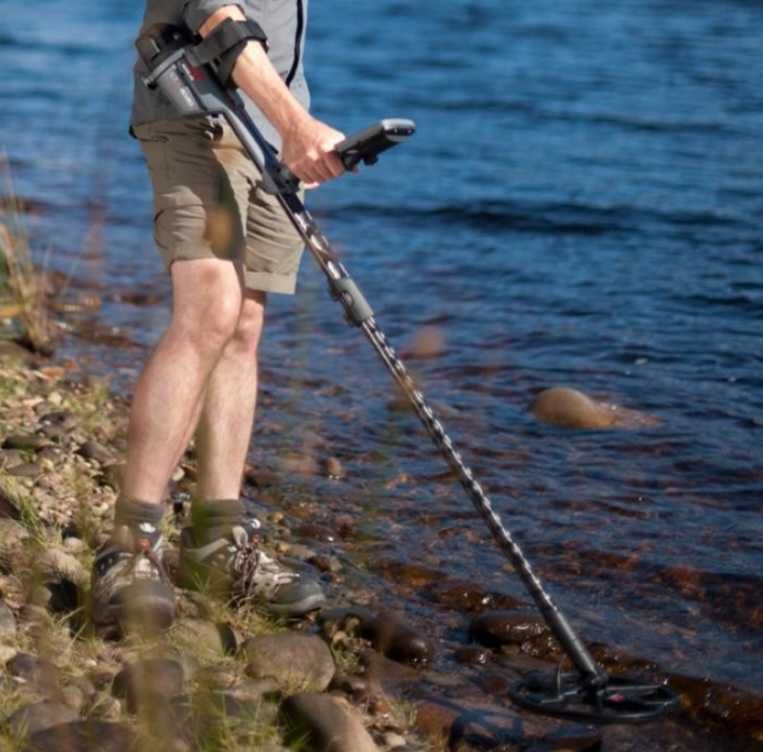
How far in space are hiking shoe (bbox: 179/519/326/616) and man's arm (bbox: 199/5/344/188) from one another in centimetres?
98

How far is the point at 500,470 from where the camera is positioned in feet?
19.0

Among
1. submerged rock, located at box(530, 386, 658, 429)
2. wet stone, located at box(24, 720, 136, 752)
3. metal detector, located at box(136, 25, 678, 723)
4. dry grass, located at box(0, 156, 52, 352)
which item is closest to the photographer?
wet stone, located at box(24, 720, 136, 752)

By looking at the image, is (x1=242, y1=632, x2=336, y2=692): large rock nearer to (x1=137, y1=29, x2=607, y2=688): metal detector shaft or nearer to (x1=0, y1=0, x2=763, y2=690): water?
Result: (x1=137, y1=29, x2=607, y2=688): metal detector shaft

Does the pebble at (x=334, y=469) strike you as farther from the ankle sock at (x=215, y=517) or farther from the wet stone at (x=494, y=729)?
the wet stone at (x=494, y=729)

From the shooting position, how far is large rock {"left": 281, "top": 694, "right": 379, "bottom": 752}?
141 inches

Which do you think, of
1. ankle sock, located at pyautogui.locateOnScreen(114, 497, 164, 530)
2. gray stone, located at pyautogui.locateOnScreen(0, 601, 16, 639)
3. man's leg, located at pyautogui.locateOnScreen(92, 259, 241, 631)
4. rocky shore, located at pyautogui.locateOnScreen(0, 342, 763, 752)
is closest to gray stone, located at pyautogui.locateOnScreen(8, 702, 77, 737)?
rocky shore, located at pyautogui.locateOnScreen(0, 342, 763, 752)

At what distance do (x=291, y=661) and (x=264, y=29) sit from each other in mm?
1460

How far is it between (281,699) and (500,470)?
6.75 feet

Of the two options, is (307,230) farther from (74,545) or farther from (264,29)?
(74,545)

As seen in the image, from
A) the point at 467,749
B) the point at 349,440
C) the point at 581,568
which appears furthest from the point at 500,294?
the point at 467,749

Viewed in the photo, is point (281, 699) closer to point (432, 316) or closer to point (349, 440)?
point (349, 440)

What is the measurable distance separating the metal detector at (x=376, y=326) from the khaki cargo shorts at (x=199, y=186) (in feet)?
0.31

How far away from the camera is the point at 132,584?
400cm

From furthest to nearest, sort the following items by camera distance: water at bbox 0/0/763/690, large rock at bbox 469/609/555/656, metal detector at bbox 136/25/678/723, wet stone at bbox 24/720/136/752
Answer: water at bbox 0/0/763/690
large rock at bbox 469/609/555/656
metal detector at bbox 136/25/678/723
wet stone at bbox 24/720/136/752
